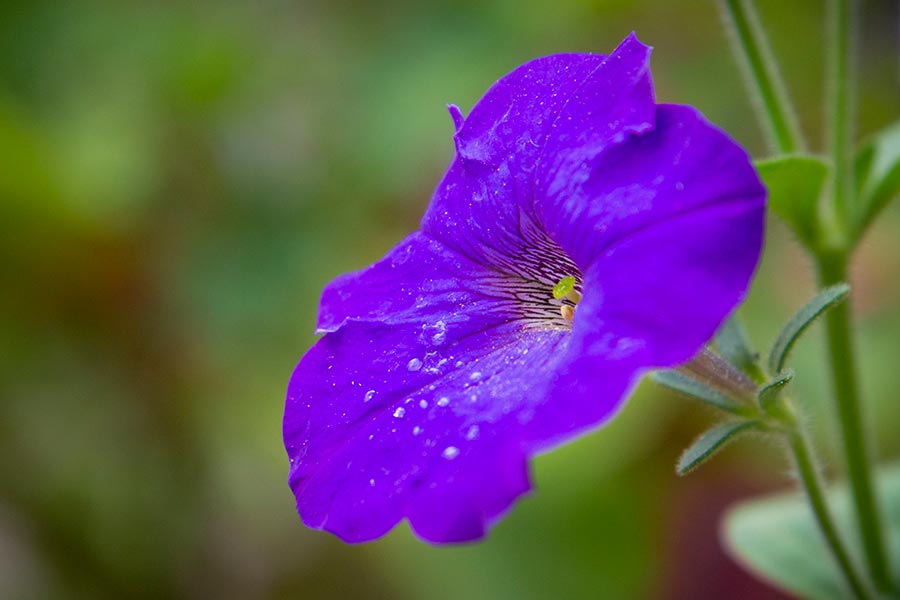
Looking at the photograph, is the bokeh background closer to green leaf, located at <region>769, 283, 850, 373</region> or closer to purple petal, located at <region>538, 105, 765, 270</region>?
green leaf, located at <region>769, 283, 850, 373</region>

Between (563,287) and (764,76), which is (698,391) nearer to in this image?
(563,287)

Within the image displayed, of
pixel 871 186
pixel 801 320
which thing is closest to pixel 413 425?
pixel 801 320

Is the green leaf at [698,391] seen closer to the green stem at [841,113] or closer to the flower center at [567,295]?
the flower center at [567,295]

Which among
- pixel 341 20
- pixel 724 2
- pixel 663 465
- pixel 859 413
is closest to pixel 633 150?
pixel 724 2

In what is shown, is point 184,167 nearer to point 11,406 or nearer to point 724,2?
point 11,406

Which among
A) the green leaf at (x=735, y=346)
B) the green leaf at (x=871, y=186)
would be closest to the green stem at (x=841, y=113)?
the green leaf at (x=871, y=186)

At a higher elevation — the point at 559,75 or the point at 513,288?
the point at 559,75
